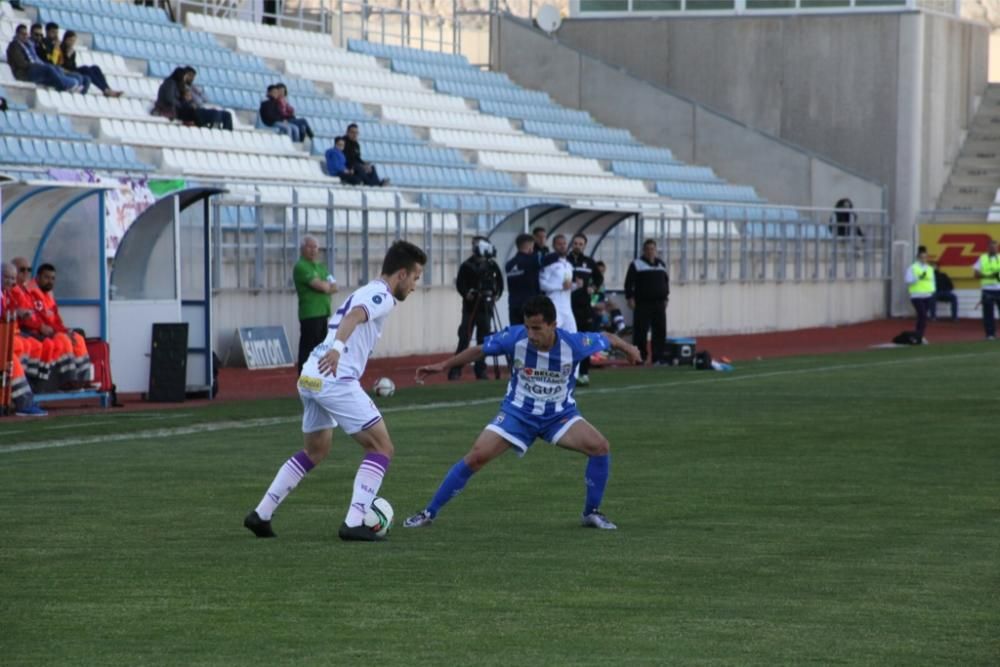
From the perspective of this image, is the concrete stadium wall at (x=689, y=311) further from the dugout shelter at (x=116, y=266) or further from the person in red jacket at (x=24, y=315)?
the person in red jacket at (x=24, y=315)

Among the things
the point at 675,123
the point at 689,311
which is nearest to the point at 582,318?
the point at 689,311

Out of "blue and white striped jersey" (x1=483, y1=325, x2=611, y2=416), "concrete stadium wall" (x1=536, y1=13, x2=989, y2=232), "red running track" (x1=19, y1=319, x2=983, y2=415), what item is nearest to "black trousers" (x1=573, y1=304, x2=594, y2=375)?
"red running track" (x1=19, y1=319, x2=983, y2=415)

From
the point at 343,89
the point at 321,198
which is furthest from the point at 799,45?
the point at 321,198

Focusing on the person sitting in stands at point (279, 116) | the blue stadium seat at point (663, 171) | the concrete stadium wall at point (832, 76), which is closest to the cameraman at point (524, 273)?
the person sitting in stands at point (279, 116)

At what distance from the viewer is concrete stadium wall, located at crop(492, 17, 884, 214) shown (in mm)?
49719

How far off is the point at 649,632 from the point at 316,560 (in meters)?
2.62

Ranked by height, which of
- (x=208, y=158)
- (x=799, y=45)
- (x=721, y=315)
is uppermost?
(x=799, y=45)

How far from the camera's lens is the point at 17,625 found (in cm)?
823

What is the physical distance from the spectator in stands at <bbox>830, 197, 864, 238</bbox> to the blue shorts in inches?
1433

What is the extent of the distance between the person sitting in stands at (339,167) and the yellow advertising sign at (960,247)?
2051 cm

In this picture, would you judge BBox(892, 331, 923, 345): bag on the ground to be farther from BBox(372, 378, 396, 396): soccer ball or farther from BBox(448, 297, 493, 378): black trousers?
BBox(372, 378, 396, 396): soccer ball

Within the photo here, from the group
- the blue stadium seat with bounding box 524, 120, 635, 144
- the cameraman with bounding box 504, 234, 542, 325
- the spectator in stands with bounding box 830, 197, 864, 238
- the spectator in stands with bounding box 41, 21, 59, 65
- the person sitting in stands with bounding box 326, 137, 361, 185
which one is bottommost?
the cameraman with bounding box 504, 234, 542, 325

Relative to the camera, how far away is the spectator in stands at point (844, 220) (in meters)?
47.4

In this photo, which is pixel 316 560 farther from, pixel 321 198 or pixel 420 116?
pixel 420 116
